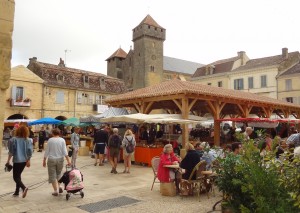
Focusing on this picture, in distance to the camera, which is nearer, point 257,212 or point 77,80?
point 257,212

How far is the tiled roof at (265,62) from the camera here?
3592 cm

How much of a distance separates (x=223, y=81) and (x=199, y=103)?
76.7 ft

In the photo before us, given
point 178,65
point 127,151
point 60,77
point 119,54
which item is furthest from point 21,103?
point 178,65

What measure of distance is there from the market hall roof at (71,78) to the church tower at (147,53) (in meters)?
11.3

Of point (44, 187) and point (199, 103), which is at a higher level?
point (199, 103)

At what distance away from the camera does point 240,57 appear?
4131cm

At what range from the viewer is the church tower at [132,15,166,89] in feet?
157

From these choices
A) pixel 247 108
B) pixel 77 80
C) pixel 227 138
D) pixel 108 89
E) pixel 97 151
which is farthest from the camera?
pixel 108 89

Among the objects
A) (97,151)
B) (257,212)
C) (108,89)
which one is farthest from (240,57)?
(257,212)

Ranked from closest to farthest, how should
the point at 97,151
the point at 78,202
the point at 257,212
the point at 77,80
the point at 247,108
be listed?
the point at 257,212 < the point at 78,202 < the point at 97,151 < the point at 247,108 < the point at 77,80

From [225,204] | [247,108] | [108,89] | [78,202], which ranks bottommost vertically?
[78,202]

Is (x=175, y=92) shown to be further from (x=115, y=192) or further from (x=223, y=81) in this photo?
(x=223, y=81)

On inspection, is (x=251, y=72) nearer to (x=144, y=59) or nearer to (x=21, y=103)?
(x=144, y=59)

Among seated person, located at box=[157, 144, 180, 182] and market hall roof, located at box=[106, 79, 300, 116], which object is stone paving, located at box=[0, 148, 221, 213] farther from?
market hall roof, located at box=[106, 79, 300, 116]
